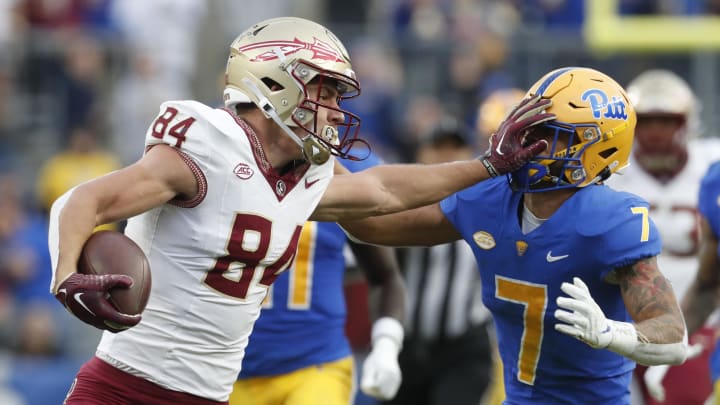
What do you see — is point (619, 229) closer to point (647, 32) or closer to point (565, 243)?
point (565, 243)

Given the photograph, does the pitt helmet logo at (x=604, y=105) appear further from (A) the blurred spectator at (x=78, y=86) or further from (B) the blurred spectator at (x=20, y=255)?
(A) the blurred spectator at (x=78, y=86)

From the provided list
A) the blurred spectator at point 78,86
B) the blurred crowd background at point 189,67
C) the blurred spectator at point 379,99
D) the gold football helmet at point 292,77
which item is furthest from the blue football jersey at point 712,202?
the blurred spectator at point 78,86

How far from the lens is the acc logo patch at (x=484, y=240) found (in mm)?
4039

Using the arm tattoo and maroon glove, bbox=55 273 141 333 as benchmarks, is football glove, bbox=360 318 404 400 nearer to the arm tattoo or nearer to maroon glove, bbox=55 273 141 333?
the arm tattoo

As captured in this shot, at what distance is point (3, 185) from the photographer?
9086mm

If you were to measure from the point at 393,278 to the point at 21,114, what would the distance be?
5706mm

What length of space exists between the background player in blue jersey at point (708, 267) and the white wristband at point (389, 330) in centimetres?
113

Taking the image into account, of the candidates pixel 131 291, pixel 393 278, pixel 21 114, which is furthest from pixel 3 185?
pixel 131 291

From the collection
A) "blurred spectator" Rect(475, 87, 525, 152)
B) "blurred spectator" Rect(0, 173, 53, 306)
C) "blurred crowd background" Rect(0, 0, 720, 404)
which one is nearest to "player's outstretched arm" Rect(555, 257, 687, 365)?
"blurred spectator" Rect(475, 87, 525, 152)

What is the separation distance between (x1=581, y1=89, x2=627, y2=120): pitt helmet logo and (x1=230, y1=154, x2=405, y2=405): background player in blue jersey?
3.89 feet

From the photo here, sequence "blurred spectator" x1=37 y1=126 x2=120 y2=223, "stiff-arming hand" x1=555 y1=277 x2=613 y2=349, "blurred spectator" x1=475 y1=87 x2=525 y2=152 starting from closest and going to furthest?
"stiff-arming hand" x1=555 y1=277 x2=613 y2=349
"blurred spectator" x1=475 y1=87 x2=525 y2=152
"blurred spectator" x1=37 y1=126 x2=120 y2=223

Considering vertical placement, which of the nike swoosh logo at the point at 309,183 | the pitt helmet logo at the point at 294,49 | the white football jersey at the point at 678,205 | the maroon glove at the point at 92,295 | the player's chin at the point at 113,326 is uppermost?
the pitt helmet logo at the point at 294,49

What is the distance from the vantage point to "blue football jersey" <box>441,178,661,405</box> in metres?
3.81

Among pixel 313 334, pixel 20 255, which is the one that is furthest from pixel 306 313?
pixel 20 255
